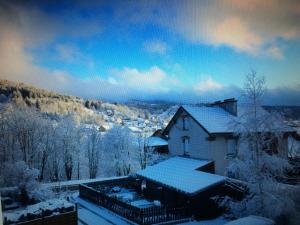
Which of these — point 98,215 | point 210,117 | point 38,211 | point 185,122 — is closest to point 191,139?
point 185,122

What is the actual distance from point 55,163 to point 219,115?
4.03 m

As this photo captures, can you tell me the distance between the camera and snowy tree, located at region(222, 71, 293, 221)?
11.7 ft

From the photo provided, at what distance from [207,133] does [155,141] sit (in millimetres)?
4605

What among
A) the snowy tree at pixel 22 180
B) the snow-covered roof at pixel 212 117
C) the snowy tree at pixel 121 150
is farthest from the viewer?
the snowy tree at pixel 121 150

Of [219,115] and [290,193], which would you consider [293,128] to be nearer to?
[290,193]

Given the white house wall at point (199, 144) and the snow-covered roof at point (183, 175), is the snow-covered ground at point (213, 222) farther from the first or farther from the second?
the white house wall at point (199, 144)

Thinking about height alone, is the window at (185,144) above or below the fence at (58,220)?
above

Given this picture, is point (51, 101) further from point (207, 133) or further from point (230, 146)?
point (230, 146)

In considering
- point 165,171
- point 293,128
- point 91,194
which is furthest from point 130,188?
point 293,128

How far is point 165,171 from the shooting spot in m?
6.31

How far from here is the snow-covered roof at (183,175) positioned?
4.96m

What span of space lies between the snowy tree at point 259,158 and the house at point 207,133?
4.56 ft

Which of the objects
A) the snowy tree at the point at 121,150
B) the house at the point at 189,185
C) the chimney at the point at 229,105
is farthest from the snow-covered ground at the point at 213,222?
the snowy tree at the point at 121,150

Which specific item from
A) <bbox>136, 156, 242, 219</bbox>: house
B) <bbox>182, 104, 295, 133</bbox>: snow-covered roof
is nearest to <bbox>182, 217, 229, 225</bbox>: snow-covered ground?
<bbox>136, 156, 242, 219</bbox>: house
